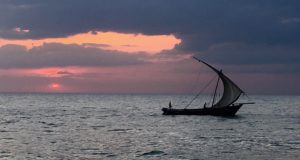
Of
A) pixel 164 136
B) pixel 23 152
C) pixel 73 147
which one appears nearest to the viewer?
pixel 23 152

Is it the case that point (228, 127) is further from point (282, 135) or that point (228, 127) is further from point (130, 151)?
point (130, 151)

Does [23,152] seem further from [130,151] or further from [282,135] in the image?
[282,135]

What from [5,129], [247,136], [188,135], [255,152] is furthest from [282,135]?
[5,129]

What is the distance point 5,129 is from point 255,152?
107ft

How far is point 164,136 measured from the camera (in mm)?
54344

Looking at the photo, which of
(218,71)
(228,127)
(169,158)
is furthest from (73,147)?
(218,71)

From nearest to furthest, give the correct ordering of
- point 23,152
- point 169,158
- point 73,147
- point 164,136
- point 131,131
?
point 169,158
point 23,152
point 73,147
point 164,136
point 131,131

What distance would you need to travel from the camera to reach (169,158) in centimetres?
3728

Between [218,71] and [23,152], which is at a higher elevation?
[218,71]

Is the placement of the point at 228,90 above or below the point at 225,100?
above

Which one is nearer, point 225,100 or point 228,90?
point 228,90

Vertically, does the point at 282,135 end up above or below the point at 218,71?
below

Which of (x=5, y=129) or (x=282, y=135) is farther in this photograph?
(x=5, y=129)

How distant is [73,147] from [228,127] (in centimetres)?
2851
